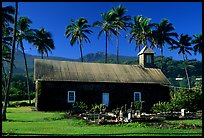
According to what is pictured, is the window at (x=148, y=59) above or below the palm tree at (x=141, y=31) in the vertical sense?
below

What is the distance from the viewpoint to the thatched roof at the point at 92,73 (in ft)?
97.5

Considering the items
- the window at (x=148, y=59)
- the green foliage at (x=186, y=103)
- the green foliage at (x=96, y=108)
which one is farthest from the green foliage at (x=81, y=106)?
the window at (x=148, y=59)

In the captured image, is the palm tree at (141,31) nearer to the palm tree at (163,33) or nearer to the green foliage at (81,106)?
the palm tree at (163,33)

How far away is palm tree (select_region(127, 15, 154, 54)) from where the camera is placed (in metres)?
51.7

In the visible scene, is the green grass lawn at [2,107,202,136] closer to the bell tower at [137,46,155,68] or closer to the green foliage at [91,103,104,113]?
the green foliage at [91,103,104,113]

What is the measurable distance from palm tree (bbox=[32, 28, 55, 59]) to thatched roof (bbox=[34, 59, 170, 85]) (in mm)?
22260

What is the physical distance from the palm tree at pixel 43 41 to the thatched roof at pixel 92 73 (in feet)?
73.0

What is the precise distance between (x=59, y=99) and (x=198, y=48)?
121 feet

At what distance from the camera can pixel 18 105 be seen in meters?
40.6

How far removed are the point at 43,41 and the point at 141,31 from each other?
57.7 feet

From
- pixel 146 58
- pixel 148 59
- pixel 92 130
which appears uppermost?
pixel 146 58

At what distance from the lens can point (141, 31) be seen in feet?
172

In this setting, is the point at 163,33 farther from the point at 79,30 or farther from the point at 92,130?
the point at 92,130

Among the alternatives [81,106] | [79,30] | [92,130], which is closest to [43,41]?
[79,30]
